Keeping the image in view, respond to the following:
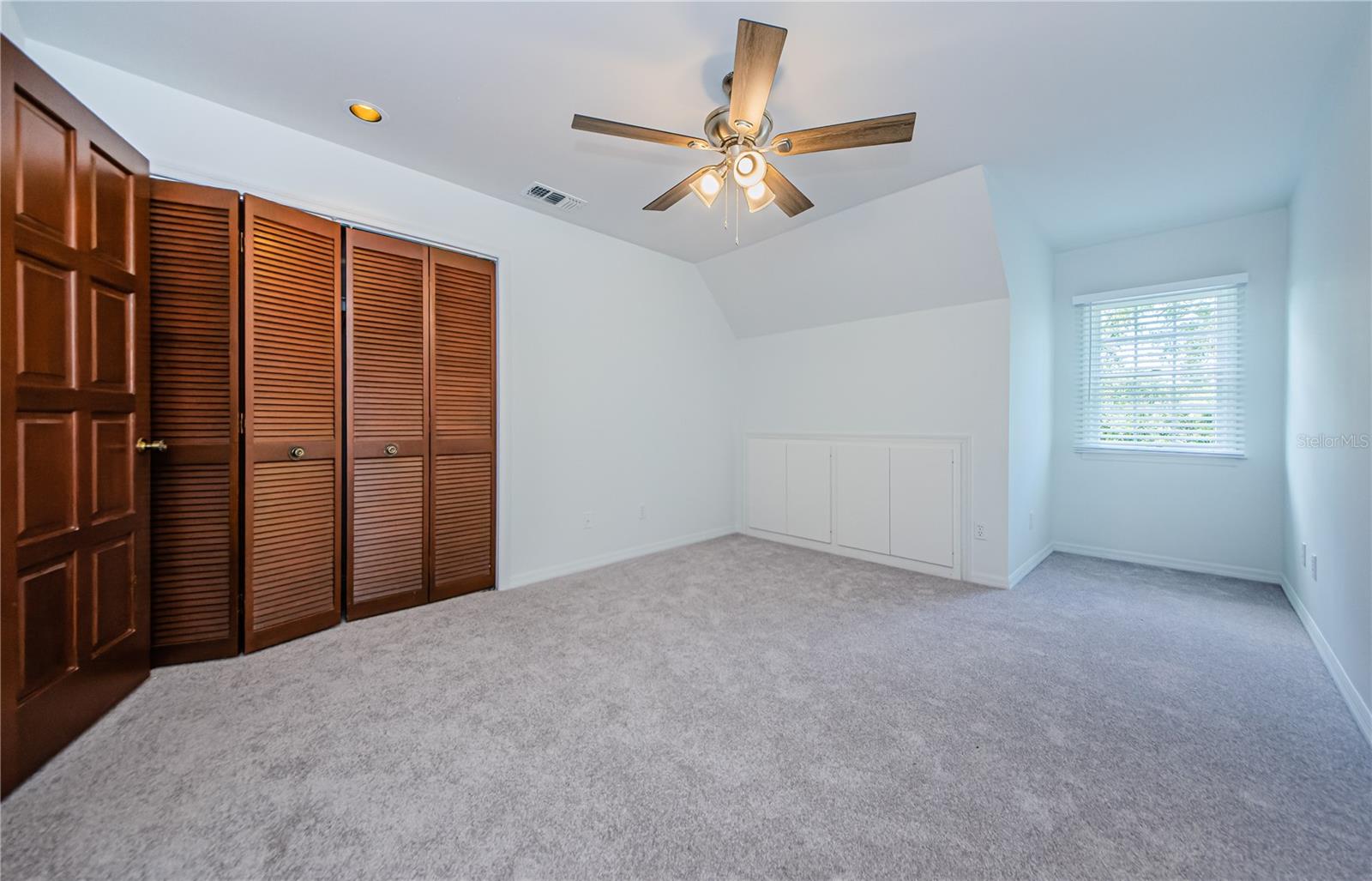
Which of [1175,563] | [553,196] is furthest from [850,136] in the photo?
[1175,563]

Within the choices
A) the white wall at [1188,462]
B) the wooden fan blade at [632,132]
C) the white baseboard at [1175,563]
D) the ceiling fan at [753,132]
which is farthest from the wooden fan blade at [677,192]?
the white baseboard at [1175,563]

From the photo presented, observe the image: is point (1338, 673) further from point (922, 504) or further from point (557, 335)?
point (557, 335)

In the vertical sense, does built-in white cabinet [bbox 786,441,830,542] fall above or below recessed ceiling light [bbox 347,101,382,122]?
below

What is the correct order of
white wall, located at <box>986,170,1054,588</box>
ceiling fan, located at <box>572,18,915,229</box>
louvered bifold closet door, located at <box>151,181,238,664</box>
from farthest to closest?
white wall, located at <box>986,170,1054,588</box> < louvered bifold closet door, located at <box>151,181,238,664</box> < ceiling fan, located at <box>572,18,915,229</box>

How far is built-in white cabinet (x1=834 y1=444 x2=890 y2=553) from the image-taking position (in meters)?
3.71

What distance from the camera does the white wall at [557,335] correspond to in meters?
2.21

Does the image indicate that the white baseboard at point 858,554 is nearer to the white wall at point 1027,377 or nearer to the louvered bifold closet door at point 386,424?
the white wall at point 1027,377

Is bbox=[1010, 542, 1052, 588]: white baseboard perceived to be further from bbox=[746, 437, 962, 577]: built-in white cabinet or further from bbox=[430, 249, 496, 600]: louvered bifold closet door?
bbox=[430, 249, 496, 600]: louvered bifold closet door

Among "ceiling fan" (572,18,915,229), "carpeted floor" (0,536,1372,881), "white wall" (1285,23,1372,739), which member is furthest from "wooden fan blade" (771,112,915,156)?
"carpeted floor" (0,536,1372,881)

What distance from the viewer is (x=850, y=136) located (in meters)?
1.76

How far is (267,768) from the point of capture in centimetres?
150

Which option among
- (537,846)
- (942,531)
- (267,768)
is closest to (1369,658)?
(942,531)

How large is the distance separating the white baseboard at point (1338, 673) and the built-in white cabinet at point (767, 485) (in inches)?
119

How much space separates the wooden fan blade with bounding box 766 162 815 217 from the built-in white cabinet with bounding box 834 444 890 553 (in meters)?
2.12
